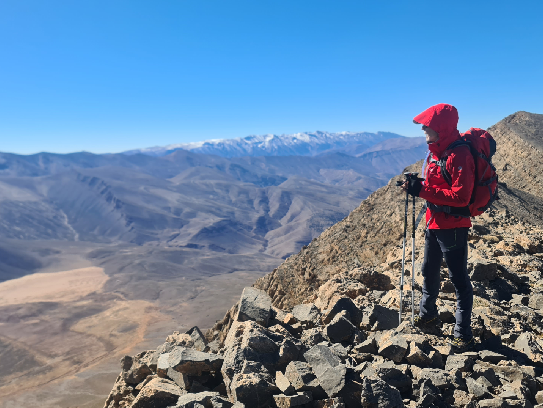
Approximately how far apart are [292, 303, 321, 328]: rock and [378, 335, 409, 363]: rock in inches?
48.1

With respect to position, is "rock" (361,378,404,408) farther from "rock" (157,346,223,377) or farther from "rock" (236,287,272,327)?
"rock" (236,287,272,327)

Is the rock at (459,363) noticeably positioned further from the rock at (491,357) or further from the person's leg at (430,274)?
the person's leg at (430,274)

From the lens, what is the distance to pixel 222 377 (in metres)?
3.88

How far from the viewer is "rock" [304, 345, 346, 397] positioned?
307 cm

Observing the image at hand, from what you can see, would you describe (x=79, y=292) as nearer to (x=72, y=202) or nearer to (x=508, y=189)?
(x=508, y=189)

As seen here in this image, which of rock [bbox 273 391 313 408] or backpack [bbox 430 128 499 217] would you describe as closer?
rock [bbox 273 391 313 408]

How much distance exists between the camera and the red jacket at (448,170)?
3.48 m

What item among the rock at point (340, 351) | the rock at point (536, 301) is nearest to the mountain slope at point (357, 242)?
the rock at point (536, 301)

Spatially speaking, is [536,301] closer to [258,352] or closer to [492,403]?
[492,403]

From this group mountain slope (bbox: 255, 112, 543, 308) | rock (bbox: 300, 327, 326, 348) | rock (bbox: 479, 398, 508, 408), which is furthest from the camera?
mountain slope (bbox: 255, 112, 543, 308)

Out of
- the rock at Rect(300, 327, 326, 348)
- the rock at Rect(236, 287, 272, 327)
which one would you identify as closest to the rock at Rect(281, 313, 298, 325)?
the rock at Rect(236, 287, 272, 327)

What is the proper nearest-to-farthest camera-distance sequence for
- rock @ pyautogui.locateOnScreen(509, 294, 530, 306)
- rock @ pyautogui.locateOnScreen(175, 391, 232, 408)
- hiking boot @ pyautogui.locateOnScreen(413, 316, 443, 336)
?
rock @ pyautogui.locateOnScreen(175, 391, 232, 408) < hiking boot @ pyautogui.locateOnScreen(413, 316, 443, 336) < rock @ pyautogui.locateOnScreen(509, 294, 530, 306)

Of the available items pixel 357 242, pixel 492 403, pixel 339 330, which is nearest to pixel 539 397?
pixel 492 403

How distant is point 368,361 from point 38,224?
147 meters
